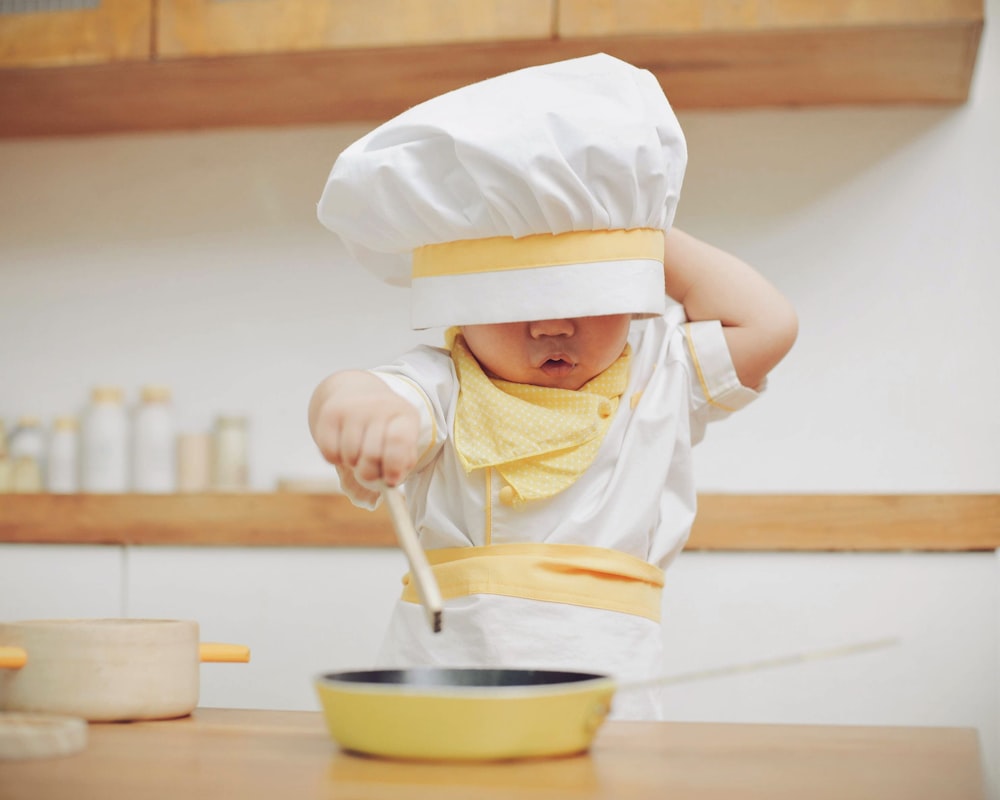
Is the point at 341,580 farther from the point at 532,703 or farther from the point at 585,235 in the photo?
the point at 532,703

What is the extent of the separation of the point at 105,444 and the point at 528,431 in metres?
1.28

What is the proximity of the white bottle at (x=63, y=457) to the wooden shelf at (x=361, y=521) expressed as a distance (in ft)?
0.77

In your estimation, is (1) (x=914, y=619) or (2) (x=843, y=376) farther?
(2) (x=843, y=376)

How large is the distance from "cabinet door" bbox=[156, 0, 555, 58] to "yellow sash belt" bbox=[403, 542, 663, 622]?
3.09 feet

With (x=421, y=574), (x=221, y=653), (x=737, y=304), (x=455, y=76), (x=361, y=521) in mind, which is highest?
(x=455, y=76)

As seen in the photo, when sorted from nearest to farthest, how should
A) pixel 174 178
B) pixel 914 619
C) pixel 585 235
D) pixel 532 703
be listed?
1. pixel 532 703
2. pixel 585 235
3. pixel 914 619
4. pixel 174 178

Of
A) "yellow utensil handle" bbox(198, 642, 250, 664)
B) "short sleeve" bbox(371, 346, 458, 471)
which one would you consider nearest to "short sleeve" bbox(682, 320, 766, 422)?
"short sleeve" bbox(371, 346, 458, 471)

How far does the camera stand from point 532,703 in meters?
0.51

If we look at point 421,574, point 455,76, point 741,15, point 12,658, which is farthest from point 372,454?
point 455,76

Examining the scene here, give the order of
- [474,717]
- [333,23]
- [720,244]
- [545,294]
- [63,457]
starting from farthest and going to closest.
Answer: [63,457] → [720,244] → [333,23] → [545,294] → [474,717]

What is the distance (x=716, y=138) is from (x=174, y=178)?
95 cm

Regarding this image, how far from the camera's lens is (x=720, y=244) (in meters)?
1.92

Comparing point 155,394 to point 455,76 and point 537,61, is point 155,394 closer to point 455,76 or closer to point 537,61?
point 455,76

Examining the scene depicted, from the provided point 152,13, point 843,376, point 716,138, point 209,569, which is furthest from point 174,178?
point 843,376
